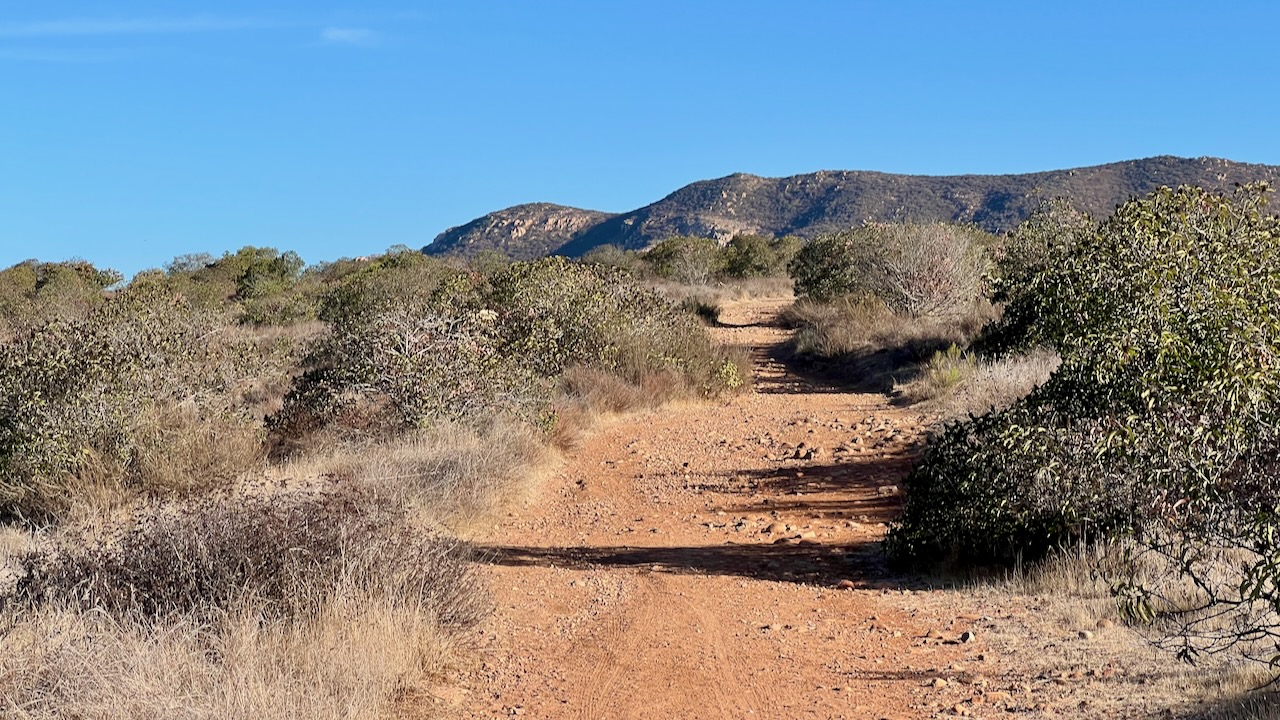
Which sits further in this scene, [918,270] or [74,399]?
[918,270]

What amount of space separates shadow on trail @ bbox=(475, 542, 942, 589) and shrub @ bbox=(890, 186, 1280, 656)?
0.44 m

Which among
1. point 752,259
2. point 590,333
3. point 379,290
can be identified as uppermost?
point 752,259

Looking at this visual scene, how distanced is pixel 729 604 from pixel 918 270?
735 inches

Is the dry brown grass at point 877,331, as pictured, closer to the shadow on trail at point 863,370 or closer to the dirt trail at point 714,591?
the shadow on trail at point 863,370

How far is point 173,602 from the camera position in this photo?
221 inches

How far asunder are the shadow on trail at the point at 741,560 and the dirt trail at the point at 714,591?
23 millimetres

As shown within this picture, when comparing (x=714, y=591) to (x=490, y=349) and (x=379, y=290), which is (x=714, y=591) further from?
(x=379, y=290)

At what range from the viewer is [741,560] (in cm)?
852

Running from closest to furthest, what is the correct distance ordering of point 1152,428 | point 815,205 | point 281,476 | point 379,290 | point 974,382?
point 1152,428 → point 281,476 → point 974,382 → point 379,290 → point 815,205

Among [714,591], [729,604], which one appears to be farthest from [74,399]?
[729,604]

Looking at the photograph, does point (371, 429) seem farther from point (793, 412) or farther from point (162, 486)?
point (793, 412)

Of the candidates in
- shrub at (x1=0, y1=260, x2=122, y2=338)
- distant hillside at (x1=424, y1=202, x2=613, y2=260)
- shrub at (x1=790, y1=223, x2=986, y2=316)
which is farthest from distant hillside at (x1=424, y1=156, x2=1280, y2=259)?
shrub at (x1=0, y1=260, x2=122, y2=338)

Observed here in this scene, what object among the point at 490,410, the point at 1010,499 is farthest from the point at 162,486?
the point at 1010,499

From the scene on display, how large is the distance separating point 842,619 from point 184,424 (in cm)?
705
